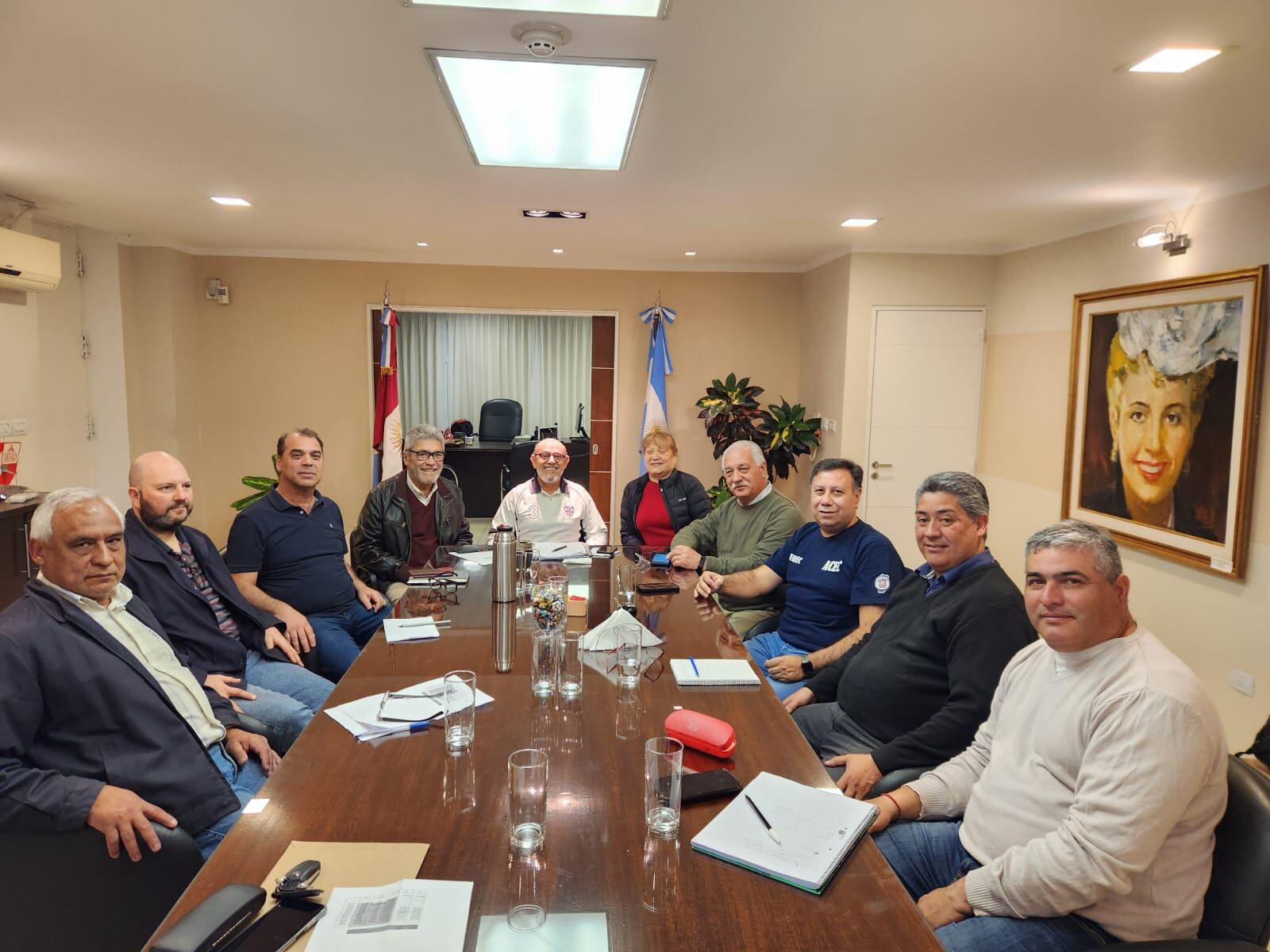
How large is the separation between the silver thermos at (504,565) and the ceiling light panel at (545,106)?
1.46m

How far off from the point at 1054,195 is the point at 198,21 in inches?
147

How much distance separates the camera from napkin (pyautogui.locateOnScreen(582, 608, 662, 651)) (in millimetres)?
2270

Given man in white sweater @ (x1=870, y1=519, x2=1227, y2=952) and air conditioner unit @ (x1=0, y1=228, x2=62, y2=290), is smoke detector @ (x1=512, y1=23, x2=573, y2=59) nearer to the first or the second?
man in white sweater @ (x1=870, y1=519, x2=1227, y2=952)

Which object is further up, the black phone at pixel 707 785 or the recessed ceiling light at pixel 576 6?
the recessed ceiling light at pixel 576 6

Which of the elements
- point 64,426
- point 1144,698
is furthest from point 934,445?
point 64,426

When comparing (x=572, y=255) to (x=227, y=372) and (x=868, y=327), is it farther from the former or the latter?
(x=227, y=372)

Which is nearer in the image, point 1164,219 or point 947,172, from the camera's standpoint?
point 947,172

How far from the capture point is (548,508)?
4.00 metres

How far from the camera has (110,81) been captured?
8.43 feet

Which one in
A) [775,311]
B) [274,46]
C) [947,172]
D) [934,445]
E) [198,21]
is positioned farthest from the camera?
[775,311]

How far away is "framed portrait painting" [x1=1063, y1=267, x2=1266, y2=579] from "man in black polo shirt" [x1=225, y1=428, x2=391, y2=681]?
12.3 ft

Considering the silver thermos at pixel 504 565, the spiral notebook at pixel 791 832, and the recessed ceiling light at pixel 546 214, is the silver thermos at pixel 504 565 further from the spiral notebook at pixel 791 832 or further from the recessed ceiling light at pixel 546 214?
the recessed ceiling light at pixel 546 214

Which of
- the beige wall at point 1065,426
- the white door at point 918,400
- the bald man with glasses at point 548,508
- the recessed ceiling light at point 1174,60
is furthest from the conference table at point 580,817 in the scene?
the white door at point 918,400

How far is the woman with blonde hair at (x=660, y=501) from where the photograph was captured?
4238mm
